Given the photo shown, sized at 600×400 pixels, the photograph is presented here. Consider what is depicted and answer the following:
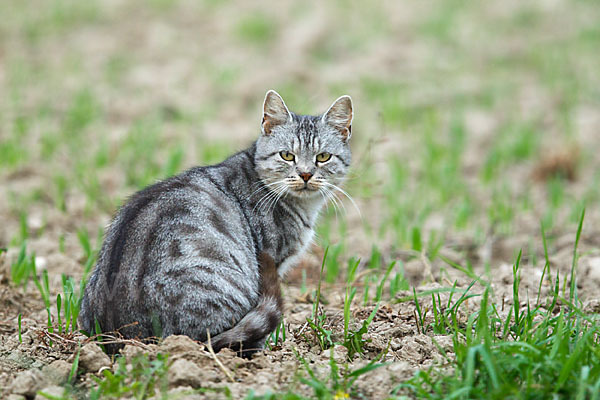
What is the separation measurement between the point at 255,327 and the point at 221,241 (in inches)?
20.0

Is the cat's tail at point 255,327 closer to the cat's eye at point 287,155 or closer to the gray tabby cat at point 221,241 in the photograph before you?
the gray tabby cat at point 221,241

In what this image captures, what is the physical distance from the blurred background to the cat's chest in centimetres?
84

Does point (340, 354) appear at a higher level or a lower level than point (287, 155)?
lower

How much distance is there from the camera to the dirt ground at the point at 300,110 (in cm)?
316

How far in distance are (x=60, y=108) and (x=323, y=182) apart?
5.27m

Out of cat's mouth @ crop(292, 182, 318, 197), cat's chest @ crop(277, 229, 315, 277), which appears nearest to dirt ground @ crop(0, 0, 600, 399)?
cat's chest @ crop(277, 229, 315, 277)

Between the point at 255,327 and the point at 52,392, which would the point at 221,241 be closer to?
the point at 255,327

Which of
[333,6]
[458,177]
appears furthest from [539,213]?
[333,6]

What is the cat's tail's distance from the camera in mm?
3072

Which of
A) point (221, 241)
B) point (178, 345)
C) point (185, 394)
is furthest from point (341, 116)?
point (185, 394)

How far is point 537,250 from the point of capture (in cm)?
527

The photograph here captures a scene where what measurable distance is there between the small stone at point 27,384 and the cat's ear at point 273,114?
2076 mm

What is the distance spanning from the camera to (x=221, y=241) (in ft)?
11.0

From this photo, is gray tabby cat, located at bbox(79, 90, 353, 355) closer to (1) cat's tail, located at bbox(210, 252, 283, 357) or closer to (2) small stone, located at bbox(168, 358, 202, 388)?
(1) cat's tail, located at bbox(210, 252, 283, 357)
